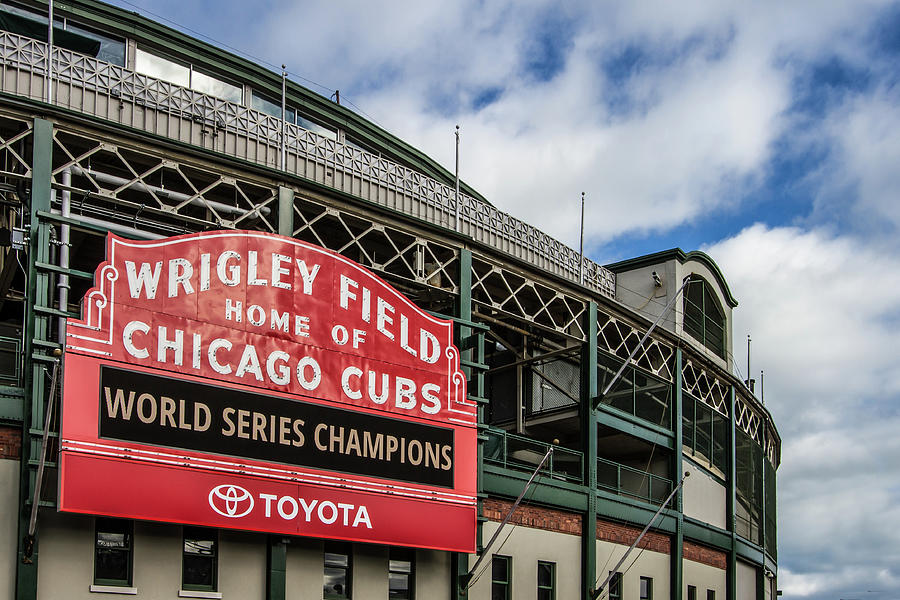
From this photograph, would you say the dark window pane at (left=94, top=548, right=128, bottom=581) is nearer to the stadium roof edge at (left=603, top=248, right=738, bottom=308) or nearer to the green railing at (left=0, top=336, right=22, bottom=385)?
the green railing at (left=0, top=336, right=22, bottom=385)

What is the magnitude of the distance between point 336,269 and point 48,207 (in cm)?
727

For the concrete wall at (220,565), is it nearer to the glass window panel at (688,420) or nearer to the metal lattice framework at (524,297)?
the metal lattice framework at (524,297)

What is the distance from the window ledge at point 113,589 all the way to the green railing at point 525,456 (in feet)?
36.8

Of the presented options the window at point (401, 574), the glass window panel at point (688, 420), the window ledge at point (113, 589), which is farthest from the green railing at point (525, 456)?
the window ledge at point (113, 589)

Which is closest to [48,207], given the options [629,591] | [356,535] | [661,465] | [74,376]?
[74,376]

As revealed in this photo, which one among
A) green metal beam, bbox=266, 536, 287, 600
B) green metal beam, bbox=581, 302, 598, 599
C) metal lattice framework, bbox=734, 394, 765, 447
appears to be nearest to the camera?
green metal beam, bbox=266, 536, 287, 600

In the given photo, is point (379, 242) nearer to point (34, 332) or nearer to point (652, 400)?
point (34, 332)

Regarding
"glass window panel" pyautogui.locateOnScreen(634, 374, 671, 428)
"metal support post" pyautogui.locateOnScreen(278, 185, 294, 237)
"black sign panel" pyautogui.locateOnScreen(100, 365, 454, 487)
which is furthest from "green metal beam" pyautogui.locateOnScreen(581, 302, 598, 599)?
"metal support post" pyautogui.locateOnScreen(278, 185, 294, 237)

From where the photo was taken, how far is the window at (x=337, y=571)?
28391mm

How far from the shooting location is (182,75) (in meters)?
40.9

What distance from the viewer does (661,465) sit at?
44375 millimetres

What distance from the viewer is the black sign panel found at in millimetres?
24656

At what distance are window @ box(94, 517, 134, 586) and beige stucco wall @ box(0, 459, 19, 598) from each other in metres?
1.84

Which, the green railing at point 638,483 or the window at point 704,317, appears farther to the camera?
the window at point 704,317
